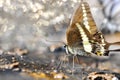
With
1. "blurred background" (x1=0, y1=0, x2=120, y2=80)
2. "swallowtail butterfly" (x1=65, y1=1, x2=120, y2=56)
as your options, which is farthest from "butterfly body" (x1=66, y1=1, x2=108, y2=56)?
"blurred background" (x1=0, y1=0, x2=120, y2=80)

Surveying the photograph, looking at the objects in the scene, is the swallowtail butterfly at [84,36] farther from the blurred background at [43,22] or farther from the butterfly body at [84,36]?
the blurred background at [43,22]

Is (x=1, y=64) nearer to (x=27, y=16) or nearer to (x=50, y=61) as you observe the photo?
(x=50, y=61)

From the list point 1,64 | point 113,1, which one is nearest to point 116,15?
point 113,1

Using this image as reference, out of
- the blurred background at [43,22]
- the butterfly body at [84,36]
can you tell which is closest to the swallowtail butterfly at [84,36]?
the butterfly body at [84,36]

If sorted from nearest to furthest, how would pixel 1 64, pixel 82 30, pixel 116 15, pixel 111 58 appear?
pixel 82 30 < pixel 1 64 < pixel 111 58 < pixel 116 15

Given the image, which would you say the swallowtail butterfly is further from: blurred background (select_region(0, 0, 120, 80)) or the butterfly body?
blurred background (select_region(0, 0, 120, 80))

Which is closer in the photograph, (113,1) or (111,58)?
(111,58)

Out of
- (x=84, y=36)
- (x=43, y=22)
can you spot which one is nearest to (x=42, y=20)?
(x=43, y=22)
